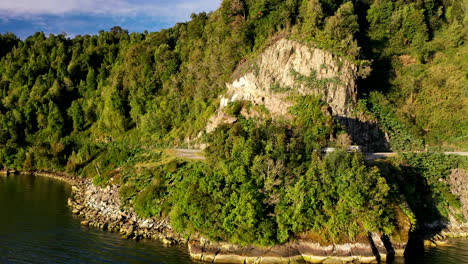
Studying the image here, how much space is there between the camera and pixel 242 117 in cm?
5334

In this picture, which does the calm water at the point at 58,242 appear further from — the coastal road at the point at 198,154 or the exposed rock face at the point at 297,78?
the exposed rock face at the point at 297,78

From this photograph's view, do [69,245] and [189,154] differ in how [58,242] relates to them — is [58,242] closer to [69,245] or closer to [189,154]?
[69,245]

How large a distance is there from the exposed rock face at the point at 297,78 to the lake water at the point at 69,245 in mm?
24959

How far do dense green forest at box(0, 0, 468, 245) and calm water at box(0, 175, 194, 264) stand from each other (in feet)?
14.8

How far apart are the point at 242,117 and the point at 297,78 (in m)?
10.8

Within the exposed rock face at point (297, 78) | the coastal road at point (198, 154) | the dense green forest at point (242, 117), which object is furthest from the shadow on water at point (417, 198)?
the exposed rock face at point (297, 78)

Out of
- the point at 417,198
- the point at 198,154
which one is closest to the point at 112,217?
the point at 198,154

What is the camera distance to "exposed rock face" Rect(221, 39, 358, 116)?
51219 mm

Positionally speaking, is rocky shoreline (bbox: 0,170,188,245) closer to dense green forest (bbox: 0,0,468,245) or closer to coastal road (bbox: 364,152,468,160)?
dense green forest (bbox: 0,0,468,245)

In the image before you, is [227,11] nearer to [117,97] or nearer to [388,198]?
[117,97]

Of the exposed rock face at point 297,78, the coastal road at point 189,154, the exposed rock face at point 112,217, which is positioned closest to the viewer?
the exposed rock face at point 112,217

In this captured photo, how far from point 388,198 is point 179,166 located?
88.6 ft

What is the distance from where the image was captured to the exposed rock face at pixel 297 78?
168 feet

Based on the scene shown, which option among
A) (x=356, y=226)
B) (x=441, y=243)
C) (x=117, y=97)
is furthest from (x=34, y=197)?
(x=441, y=243)
